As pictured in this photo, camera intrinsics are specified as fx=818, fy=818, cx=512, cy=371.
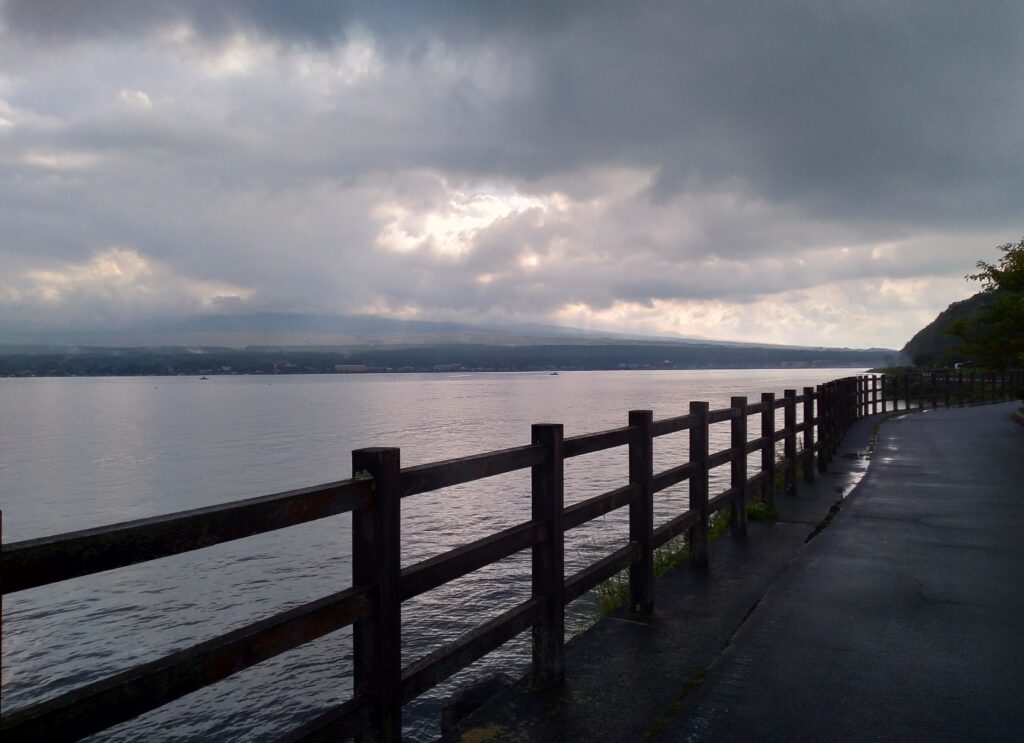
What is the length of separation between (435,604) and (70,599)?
7395 mm

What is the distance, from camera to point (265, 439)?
49688 millimetres

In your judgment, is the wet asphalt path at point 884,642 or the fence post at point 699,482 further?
the fence post at point 699,482

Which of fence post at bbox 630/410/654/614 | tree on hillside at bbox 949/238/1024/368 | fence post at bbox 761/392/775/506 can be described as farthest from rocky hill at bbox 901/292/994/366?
fence post at bbox 630/410/654/614

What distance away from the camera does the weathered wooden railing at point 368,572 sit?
248 centimetres

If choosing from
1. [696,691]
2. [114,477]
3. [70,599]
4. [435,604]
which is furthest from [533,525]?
[114,477]

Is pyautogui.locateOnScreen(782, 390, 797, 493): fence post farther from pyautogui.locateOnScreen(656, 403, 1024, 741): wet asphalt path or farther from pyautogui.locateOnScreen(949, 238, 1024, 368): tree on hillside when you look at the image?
pyautogui.locateOnScreen(949, 238, 1024, 368): tree on hillside

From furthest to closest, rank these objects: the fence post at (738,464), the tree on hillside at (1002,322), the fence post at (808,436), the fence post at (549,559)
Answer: the tree on hillside at (1002,322), the fence post at (808,436), the fence post at (738,464), the fence post at (549,559)

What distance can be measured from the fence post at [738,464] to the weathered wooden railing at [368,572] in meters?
2.46

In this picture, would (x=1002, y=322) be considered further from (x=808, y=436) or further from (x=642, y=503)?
(x=642, y=503)

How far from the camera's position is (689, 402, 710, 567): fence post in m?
7.64

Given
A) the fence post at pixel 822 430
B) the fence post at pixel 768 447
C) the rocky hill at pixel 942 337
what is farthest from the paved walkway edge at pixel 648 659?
the rocky hill at pixel 942 337

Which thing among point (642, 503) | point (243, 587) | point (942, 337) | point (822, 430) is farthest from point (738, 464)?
point (942, 337)

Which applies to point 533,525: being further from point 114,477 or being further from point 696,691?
point 114,477

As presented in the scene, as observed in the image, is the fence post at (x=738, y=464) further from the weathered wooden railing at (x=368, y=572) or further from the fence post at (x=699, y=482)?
the weathered wooden railing at (x=368, y=572)
